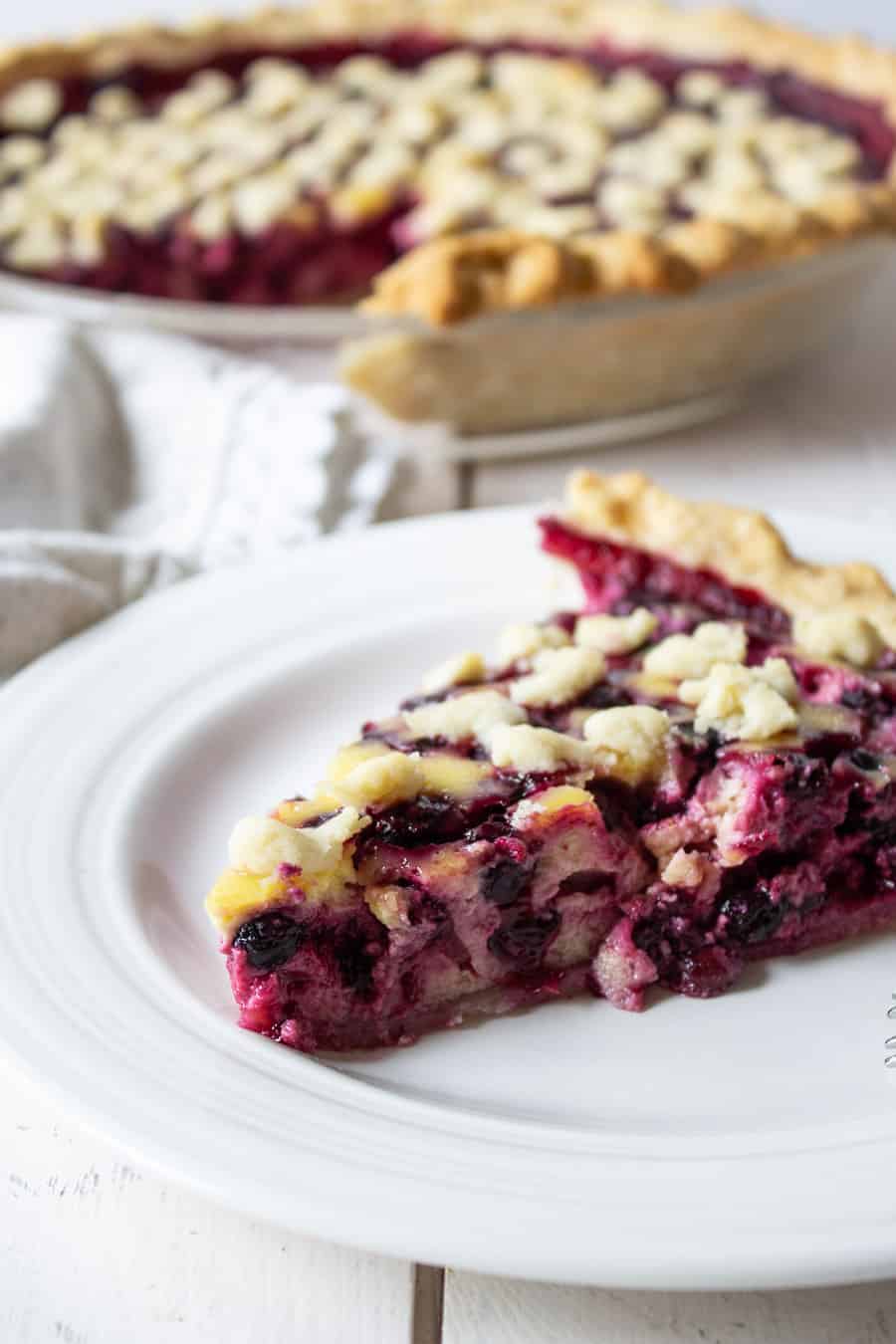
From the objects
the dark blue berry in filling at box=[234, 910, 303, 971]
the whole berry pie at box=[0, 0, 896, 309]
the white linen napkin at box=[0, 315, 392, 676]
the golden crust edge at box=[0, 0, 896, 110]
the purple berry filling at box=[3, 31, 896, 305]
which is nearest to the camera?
the dark blue berry in filling at box=[234, 910, 303, 971]

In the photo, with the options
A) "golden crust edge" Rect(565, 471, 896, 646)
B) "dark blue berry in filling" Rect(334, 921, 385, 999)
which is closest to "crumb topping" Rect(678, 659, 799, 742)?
"golden crust edge" Rect(565, 471, 896, 646)

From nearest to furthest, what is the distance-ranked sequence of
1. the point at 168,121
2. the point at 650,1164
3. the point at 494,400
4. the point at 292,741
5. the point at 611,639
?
the point at 650,1164
the point at 611,639
the point at 292,741
the point at 494,400
the point at 168,121

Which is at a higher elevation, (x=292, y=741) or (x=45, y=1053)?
(x=45, y=1053)

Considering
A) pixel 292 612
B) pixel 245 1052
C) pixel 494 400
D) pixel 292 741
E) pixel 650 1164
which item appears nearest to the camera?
pixel 650 1164

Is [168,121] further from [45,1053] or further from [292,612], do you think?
[45,1053]

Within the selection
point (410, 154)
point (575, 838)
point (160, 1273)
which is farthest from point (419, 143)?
point (160, 1273)

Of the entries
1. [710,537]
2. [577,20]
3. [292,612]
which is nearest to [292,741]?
[292,612]

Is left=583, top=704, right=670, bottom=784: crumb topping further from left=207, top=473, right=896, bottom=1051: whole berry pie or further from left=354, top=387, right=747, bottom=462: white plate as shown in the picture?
left=354, top=387, right=747, bottom=462: white plate
